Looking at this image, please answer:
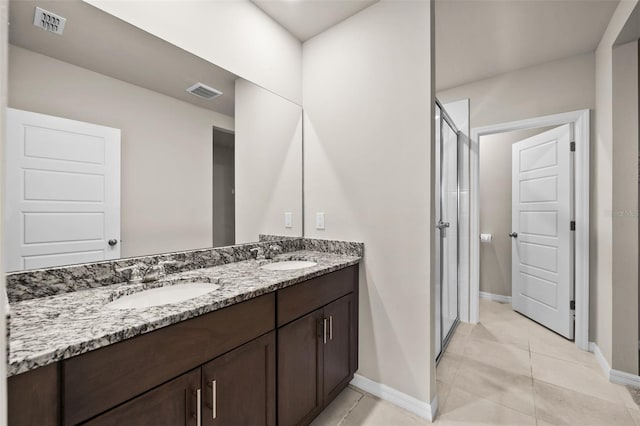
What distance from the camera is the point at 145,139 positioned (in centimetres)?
132

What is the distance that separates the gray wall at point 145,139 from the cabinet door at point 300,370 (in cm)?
71

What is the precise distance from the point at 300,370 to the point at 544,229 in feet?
9.50

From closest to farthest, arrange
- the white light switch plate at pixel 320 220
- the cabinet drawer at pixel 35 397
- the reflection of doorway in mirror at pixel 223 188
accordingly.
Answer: the cabinet drawer at pixel 35 397 < the reflection of doorway in mirror at pixel 223 188 < the white light switch plate at pixel 320 220

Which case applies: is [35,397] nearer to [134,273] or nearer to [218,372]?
[218,372]

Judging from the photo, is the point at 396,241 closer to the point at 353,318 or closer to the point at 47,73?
the point at 353,318

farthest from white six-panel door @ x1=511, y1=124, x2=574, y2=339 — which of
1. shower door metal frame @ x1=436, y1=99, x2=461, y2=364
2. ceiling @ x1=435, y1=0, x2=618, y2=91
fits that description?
shower door metal frame @ x1=436, y1=99, x2=461, y2=364

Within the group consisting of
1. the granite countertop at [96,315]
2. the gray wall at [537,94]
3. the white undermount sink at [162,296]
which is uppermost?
the gray wall at [537,94]

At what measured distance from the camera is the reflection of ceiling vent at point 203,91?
5.06 feet

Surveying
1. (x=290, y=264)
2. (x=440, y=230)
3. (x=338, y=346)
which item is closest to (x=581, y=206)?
(x=440, y=230)

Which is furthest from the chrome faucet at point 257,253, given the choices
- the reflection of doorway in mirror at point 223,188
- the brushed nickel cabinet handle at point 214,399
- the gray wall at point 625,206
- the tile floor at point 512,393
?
the gray wall at point 625,206

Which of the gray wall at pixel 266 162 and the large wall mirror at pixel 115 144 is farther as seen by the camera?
the gray wall at pixel 266 162

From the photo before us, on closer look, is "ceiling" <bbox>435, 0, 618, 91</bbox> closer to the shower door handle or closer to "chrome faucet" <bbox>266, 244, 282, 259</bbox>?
the shower door handle

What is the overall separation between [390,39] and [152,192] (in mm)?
1638

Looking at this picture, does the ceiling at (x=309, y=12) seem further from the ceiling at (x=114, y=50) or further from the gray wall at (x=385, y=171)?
the ceiling at (x=114, y=50)
